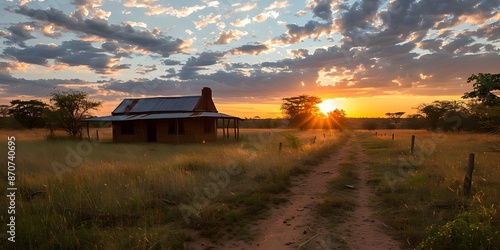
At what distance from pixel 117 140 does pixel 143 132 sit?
3.24 meters

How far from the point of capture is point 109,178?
8.52 meters

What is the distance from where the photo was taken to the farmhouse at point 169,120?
90.5ft

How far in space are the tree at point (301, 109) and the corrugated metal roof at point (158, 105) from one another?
4106 centimetres

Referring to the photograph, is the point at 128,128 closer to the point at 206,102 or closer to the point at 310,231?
the point at 206,102

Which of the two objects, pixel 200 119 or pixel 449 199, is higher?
pixel 200 119

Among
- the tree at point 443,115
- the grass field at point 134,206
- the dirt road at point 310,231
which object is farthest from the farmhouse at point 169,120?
the tree at point 443,115

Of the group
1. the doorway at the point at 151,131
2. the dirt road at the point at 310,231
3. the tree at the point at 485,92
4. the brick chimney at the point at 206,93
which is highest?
the brick chimney at the point at 206,93

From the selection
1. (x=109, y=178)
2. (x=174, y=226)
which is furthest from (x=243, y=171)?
(x=174, y=226)

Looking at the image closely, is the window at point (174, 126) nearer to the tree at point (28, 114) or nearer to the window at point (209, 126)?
the window at point (209, 126)

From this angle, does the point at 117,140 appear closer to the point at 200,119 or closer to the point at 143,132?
the point at 143,132

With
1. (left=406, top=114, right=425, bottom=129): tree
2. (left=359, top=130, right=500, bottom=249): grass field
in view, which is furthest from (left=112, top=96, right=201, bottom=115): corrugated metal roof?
(left=406, top=114, right=425, bottom=129): tree

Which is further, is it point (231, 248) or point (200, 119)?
point (200, 119)

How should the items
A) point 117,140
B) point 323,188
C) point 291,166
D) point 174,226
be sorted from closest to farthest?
point 174,226
point 323,188
point 291,166
point 117,140

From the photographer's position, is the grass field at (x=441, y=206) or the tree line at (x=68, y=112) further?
the tree line at (x=68, y=112)
